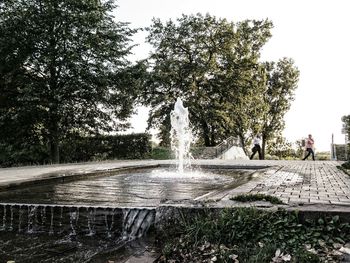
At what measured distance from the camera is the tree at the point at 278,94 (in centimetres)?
A: 4341

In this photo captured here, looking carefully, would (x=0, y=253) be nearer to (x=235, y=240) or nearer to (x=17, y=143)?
(x=235, y=240)

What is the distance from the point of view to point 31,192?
816 centimetres

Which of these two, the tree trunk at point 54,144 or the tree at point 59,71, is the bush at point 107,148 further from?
the tree at point 59,71

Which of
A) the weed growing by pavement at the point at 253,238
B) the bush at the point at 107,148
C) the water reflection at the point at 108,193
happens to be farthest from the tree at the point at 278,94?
the weed growing by pavement at the point at 253,238

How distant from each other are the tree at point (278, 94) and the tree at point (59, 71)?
25826 mm

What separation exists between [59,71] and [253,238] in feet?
58.7

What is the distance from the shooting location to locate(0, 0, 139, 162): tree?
1869cm

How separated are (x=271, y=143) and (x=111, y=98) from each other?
2892cm

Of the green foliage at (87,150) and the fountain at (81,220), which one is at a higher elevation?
the green foliage at (87,150)

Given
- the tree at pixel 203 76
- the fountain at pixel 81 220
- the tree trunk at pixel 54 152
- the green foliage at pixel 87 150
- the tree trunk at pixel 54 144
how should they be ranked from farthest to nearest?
the tree at pixel 203 76 → the green foliage at pixel 87 150 → the tree trunk at pixel 54 152 → the tree trunk at pixel 54 144 → the fountain at pixel 81 220

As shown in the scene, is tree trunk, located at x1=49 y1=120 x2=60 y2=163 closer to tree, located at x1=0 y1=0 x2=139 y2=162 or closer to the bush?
tree, located at x1=0 y1=0 x2=139 y2=162

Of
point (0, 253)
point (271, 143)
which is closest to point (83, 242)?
point (0, 253)

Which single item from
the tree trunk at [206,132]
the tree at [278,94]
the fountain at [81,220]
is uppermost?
the tree at [278,94]

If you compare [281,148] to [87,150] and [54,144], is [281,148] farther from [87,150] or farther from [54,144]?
[54,144]
